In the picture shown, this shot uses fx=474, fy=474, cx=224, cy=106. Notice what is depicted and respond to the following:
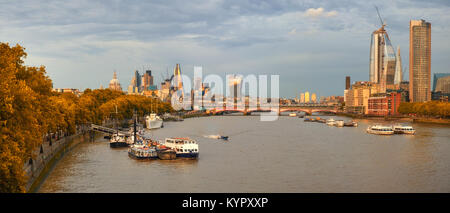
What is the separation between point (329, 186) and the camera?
30.5 meters

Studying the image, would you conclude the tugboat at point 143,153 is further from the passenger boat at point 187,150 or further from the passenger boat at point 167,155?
the passenger boat at point 187,150

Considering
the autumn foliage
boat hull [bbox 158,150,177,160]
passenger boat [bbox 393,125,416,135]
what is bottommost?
passenger boat [bbox 393,125,416,135]

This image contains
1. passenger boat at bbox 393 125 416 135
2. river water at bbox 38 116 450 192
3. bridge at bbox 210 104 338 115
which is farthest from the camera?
bridge at bbox 210 104 338 115

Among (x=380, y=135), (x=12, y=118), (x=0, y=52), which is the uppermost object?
(x=0, y=52)

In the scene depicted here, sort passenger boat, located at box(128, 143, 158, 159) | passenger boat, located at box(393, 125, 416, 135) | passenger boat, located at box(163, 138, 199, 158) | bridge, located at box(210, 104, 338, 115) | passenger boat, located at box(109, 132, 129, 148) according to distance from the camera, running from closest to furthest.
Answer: passenger boat, located at box(128, 143, 158, 159) → passenger boat, located at box(163, 138, 199, 158) → passenger boat, located at box(109, 132, 129, 148) → passenger boat, located at box(393, 125, 416, 135) → bridge, located at box(210, 104, 338, 115)

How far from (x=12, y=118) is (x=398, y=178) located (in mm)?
25658

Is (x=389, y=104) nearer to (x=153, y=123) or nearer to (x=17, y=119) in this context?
(x=153, y=123)

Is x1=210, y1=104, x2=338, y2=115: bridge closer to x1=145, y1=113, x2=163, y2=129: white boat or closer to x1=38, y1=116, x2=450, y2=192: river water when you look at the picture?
x1=145, y1=113, x2=163, y2=129: white boat

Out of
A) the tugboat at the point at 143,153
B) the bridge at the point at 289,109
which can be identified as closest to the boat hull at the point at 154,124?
the tugboat at the point at 143,153

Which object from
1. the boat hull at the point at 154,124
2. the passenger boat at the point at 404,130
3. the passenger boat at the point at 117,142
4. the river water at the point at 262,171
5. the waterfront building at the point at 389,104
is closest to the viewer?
the river water at the point at 262,171

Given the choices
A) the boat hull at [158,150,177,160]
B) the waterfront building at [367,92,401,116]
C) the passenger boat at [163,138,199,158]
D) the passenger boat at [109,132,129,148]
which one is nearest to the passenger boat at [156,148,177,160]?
the boat hull at [158,150,177,160]

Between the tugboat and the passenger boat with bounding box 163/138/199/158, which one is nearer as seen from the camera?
the tugboat
